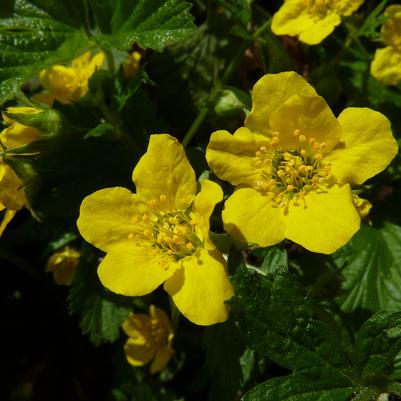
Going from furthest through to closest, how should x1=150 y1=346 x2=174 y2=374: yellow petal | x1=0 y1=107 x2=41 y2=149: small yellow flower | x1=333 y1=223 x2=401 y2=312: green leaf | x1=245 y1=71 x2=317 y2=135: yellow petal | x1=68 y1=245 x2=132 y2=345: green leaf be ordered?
1. x1=150 y1=346 x2=174 y2=374: yellow petal
2. x1=68 y1=245 x2=132 y2=345: green leaf
3. x1=333 y1=223 x2=401 y2=312: green leaf
4. x1=0 y1=107 x2=41 y2=149: small yellow flower
5. x1=245 y1=71 x2=317 y2=135: yellow petal

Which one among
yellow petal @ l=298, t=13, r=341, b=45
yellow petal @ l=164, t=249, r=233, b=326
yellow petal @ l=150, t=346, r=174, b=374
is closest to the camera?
yellow petal @ l=164, t=249, r=233, b=326

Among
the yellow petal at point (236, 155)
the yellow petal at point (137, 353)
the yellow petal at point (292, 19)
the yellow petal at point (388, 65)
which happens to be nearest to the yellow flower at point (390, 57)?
the yellow petal at point (388, 65)

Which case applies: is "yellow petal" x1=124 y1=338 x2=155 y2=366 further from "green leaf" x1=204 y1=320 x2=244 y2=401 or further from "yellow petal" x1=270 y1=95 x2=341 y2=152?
"yellow petal" x1=270 y1=95 x2=341 y2=152

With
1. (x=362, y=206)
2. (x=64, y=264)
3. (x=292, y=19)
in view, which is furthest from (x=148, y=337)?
(x=292, y=19)

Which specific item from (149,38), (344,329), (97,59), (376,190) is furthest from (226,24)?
(344,329)

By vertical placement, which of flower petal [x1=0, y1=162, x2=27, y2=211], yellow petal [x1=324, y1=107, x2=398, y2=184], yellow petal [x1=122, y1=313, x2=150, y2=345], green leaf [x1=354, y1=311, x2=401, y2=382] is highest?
yellow petal [x1=324, y1=107, x2=398, y2=184]

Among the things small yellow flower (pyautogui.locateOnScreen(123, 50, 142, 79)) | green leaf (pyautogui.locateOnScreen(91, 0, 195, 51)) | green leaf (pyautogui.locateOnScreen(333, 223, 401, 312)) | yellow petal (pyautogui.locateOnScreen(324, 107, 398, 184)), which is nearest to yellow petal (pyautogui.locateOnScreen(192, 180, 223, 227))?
yellow petal (pyautogui.locateOnScreen(324, 107, 398, 184))
